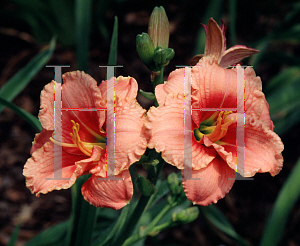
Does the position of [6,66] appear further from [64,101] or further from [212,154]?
[212,154]

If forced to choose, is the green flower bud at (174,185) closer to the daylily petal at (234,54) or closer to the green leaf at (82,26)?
the daylily petal at (234,54)

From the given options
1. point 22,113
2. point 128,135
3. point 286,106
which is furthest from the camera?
point 286,106

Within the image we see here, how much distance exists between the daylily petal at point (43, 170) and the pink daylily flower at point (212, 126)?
0.78 feet

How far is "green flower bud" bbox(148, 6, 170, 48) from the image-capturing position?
2.32ft

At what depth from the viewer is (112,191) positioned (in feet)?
2.00

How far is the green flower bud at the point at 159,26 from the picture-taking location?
2.32ft

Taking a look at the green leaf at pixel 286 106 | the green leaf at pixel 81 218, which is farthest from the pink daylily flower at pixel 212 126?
the green leaf at pixel 286 106

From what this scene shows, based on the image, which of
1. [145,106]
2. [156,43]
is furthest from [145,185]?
[145,106]

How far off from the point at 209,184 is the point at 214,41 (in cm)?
38

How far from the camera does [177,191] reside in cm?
87


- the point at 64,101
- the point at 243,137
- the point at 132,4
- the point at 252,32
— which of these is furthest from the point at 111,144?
the point at 252,32

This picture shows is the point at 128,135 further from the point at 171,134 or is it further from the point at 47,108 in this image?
the point at 47,108

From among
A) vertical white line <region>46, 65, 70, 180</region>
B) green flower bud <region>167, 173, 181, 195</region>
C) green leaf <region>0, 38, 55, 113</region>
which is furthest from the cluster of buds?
green leaf <region>0, 38, 55, 113</region>

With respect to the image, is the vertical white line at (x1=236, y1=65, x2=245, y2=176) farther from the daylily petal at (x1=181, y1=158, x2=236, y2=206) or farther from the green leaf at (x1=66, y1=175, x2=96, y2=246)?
the green leaf at (x1=66, y1=175, x2=96, y2=246)
